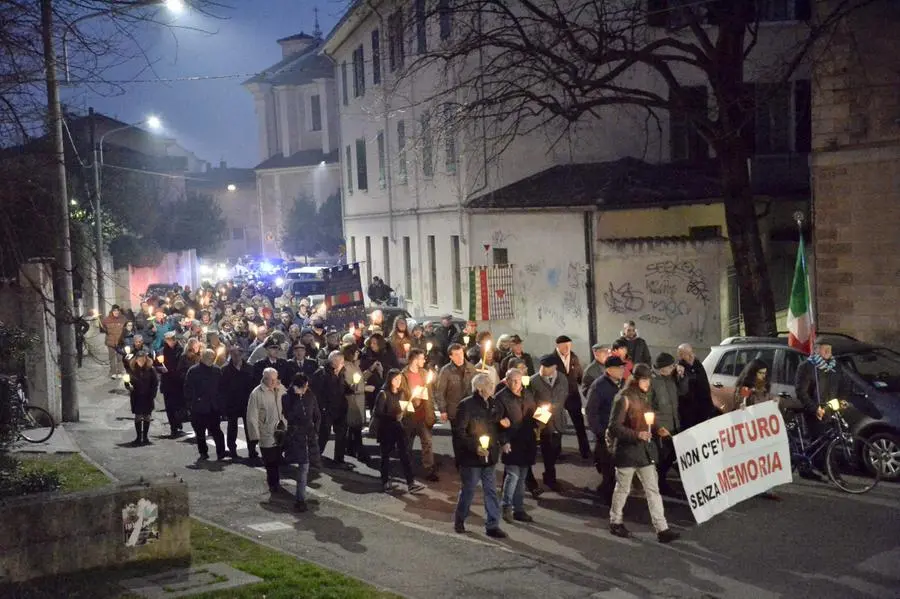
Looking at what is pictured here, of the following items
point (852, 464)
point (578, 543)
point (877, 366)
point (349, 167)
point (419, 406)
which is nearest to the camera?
point (578, 543)

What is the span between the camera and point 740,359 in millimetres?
14633

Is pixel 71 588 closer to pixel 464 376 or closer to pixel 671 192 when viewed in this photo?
pixel 464 376

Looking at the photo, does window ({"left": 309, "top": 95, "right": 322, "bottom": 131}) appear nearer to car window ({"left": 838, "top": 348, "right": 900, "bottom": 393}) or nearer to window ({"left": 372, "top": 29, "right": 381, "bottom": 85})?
window ({"left": 372, "top": 29, "right": 381, "bottom": 85})

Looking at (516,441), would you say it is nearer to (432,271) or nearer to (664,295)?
(664,295)

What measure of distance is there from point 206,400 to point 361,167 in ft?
84.2

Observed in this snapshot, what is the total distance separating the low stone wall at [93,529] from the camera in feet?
29.1

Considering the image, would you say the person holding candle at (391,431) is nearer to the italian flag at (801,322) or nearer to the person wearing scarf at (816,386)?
the person wearing scarf at (816,386)

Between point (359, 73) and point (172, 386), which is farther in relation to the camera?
point (359, 73)

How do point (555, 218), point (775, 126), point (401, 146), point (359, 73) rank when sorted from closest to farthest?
point (555, 218), point (775, 126), point (401, 146), point (359, 73)

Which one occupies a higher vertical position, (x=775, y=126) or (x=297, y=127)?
(x=297, y=127)

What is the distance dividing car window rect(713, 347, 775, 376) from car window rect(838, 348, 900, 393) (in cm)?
116

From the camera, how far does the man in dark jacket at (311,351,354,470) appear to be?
599 inches

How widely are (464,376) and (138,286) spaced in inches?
1393

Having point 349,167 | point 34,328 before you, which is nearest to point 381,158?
point 349,167
